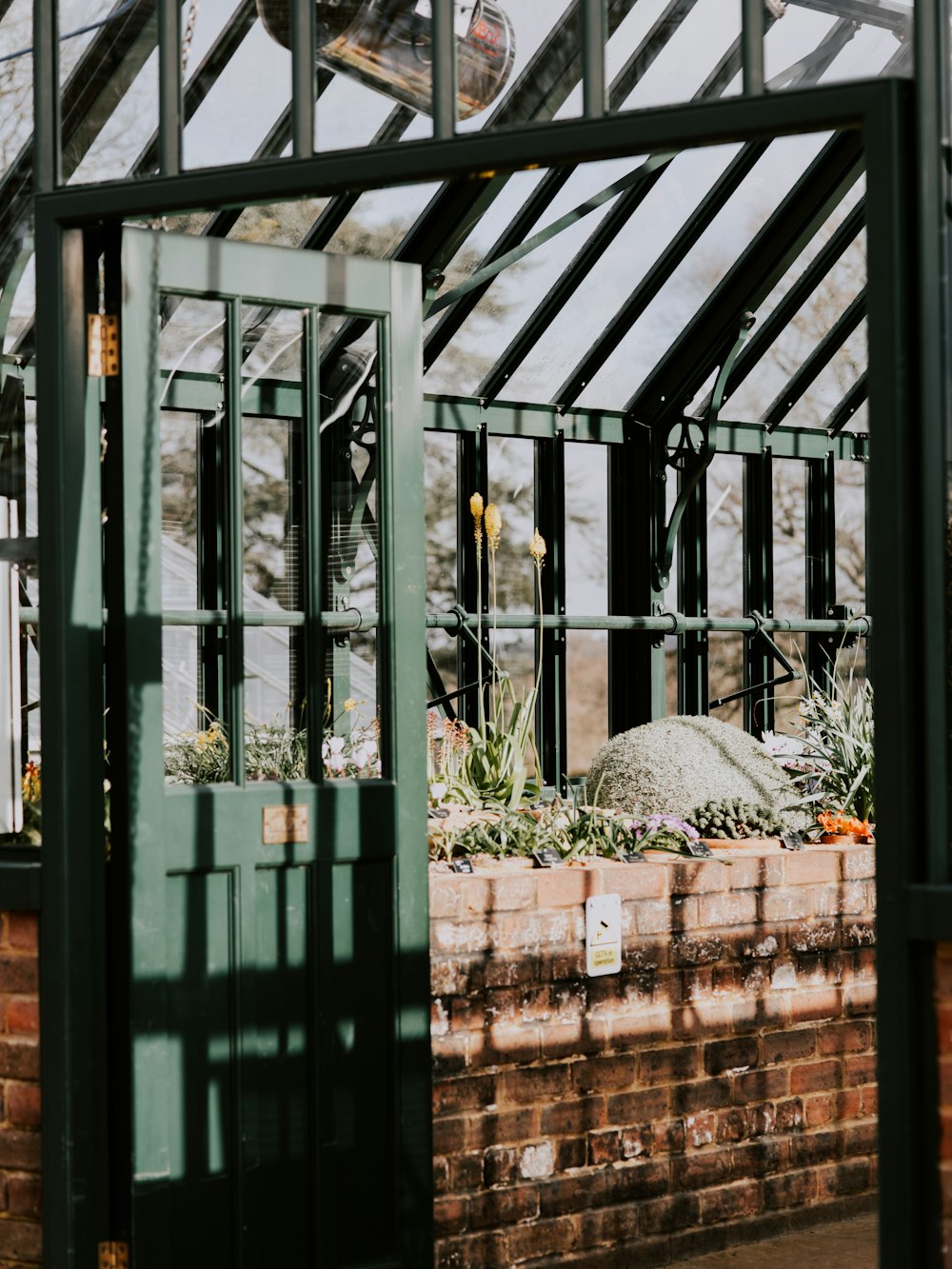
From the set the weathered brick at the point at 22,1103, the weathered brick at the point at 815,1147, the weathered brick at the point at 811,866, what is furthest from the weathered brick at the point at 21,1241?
the weathered brick at the point at 811,866

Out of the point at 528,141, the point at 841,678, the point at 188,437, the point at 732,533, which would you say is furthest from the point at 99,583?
the point at 841,678

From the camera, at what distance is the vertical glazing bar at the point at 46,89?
386 centimetres

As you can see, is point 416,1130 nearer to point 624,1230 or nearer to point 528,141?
point 624,1230

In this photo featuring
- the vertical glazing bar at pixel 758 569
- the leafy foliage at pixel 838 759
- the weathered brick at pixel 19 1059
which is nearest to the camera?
the weathered brick at pixel 19 1059

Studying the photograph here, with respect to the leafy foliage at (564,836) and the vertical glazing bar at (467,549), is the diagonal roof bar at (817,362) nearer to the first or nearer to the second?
the vertical glazing bar at (467,549)

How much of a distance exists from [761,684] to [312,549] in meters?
5.36

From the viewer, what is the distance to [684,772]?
6.00 m

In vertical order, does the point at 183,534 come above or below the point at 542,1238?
above

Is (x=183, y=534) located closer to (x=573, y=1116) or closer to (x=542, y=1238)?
(x=573, y=1116)

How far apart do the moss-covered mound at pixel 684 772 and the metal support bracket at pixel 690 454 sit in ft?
7.82

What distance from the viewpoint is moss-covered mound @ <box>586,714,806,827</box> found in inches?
233

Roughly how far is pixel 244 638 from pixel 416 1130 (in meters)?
1.26

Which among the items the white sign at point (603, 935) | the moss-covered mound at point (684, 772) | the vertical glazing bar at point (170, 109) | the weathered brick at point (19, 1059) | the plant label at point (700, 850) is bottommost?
the weathered brick at point (19, 1059)

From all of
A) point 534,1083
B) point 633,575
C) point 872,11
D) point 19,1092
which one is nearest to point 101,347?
point 19,1092
